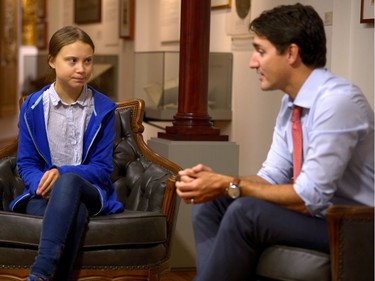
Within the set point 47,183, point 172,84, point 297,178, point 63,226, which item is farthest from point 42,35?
point 297,178

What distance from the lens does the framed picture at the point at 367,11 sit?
4574mm

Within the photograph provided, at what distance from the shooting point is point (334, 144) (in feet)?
9.20

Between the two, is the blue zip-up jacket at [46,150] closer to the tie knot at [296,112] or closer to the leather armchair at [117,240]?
the leather armchair at [117,240]

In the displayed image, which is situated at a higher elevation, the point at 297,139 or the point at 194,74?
the point at 194,74

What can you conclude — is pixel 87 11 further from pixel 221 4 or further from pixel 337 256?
pixel 337 256

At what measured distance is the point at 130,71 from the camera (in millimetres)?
8250

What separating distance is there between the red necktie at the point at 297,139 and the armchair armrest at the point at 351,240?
328mm

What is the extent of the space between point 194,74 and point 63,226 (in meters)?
1.65

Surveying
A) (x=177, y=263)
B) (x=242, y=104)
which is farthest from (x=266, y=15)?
(x=242, y=104)

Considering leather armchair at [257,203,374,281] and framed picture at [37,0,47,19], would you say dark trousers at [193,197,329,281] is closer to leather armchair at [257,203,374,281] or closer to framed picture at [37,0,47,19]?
leather armchair at [257,203,374,281]

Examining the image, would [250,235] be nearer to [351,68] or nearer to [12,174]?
Result: [12,174]

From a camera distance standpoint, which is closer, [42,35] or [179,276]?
[179,276]

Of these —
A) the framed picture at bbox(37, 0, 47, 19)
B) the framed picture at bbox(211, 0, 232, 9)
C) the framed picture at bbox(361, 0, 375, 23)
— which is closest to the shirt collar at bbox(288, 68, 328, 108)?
the framed picture at bbox(361, 0, 375, 23)

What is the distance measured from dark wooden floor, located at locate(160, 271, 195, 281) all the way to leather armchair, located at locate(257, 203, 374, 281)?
1.73 metres
